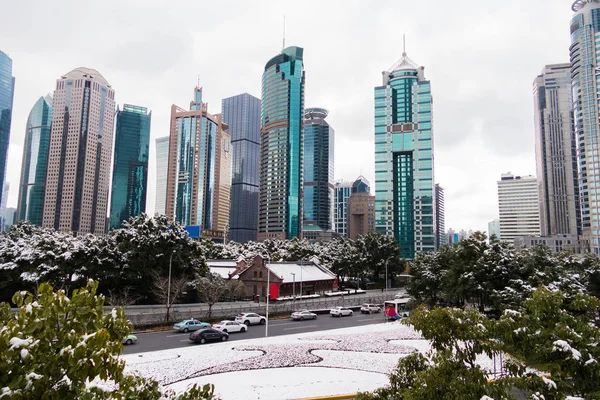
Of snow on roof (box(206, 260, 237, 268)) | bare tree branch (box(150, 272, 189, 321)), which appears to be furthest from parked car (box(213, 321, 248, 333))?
snow on roof (box(206, 260, 237, 268))

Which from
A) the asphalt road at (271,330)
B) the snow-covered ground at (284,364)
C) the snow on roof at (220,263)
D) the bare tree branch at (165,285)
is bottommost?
the asphalt road at (271,330)

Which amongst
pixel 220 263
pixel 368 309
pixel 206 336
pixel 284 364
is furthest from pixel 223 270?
pixel 284 364

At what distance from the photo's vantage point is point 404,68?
176 metres

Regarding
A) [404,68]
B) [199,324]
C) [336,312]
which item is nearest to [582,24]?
[404,68]

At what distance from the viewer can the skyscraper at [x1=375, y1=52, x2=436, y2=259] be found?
6407 inches

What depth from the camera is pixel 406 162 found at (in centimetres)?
16688

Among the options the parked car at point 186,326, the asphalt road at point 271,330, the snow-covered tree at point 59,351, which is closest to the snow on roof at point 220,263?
the asphalt road at point 271,330

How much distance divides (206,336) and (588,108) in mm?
177222

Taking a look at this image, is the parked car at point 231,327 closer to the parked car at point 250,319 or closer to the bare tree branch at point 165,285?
the parked car at point 250,319

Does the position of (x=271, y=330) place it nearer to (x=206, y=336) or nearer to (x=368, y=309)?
(x=206, y=336)

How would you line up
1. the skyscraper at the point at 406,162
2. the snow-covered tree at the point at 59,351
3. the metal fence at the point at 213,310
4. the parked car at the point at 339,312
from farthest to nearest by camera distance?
the skyscraper at the point at 406,162
the parked car at the point at 339,312
the metal fence at the point at 213,310
the snow-covered tree at the point at 59,351

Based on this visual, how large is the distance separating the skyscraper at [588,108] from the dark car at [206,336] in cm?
15813

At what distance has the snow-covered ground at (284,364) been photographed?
20188mm

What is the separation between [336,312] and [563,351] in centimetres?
4388
